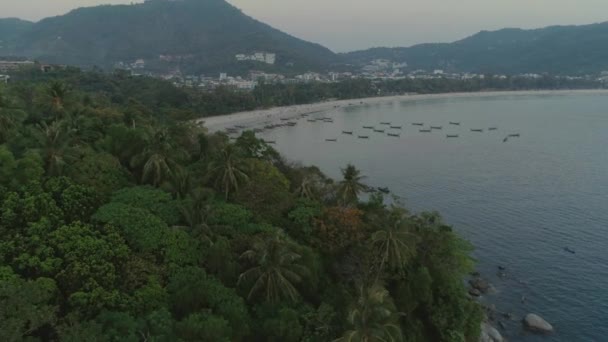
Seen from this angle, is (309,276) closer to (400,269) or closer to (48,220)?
(400,269)

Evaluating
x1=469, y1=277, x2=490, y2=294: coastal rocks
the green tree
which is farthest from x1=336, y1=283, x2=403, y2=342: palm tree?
x1=469, y1=277, x2=490, y2=294: coastal rocks

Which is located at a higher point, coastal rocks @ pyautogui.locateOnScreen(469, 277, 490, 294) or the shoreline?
the shoreline

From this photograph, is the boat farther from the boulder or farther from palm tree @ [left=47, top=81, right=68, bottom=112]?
palm tree @ [left=47, top=81, right=68, bottom=112]

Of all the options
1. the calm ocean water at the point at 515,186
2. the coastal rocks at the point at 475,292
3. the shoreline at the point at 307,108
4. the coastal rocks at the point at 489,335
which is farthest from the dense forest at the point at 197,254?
the shoreline at the point at 307,108

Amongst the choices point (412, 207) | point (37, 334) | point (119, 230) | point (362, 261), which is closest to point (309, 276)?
point (362, 261)

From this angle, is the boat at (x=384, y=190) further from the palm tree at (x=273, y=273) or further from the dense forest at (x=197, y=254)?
the palm tree at (x=273, y=273)

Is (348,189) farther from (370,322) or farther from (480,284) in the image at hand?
(370,322)
